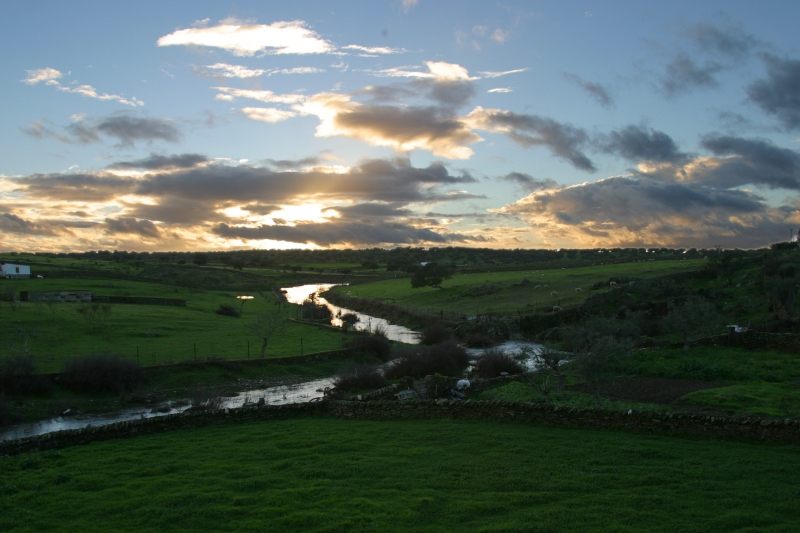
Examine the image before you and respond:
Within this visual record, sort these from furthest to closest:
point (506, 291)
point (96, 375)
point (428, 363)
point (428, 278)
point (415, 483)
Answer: point (428, 278) → point (506, 291) → point (428, 363) → point (96, 375) → point (415, 483)

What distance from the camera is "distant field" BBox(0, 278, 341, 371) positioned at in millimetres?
50031

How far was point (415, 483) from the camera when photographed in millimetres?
16656

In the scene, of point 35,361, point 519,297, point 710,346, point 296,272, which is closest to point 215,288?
point 296,272

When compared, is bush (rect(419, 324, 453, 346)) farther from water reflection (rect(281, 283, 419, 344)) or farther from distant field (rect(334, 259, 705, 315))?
distant field (rect(334, 259, 705, 315))

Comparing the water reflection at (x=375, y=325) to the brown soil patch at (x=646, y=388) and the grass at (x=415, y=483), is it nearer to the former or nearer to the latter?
the brown soil patch at (x=646, y=388)

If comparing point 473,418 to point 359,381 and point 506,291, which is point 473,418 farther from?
point 506,291

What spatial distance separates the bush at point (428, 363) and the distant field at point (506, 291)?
103 ft

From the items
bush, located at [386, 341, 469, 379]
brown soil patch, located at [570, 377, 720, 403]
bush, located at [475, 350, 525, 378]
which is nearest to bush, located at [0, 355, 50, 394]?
bush, located at [386, 341, 469, 379]

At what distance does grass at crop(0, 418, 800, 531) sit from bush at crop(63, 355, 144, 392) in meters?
19.5

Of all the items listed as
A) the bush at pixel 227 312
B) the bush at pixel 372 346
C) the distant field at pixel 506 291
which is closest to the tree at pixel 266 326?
the bush at pixel 372 346

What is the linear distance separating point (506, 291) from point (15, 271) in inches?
3382

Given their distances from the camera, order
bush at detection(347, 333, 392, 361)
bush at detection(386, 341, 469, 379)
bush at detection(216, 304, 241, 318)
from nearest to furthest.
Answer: bush at detection(386, 341, 469, 379) < bush at detection(347, 333, 392, 361) < bush at detection(216, 304, 241, 318)

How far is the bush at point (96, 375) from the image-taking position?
4088 cm

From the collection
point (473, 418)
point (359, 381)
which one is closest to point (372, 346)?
point (359, 381)
